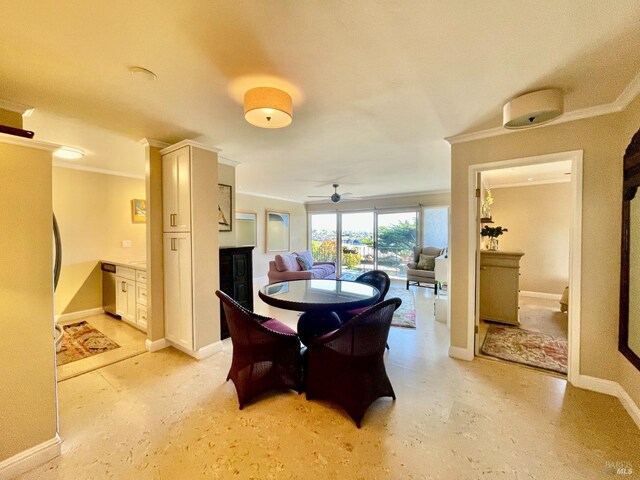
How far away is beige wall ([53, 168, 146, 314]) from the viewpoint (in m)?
3.84

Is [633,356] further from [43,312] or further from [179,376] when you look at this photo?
[43,312]

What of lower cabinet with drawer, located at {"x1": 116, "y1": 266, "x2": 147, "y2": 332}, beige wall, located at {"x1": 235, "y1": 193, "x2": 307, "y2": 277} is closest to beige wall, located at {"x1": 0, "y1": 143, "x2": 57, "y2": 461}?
lower cabinet with drawer, located at {"x1": 116, "y1": 266, "x2": 147, "y2": 332}

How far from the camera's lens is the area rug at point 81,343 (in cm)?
283

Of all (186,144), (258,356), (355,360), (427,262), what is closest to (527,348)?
(355,360)

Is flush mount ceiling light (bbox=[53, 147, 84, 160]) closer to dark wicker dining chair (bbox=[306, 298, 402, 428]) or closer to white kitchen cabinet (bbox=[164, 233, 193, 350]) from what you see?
white kitchen cabinet (bbox=[164, 233, 193, 350])

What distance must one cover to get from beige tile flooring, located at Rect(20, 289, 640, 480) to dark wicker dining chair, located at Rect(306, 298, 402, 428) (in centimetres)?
14

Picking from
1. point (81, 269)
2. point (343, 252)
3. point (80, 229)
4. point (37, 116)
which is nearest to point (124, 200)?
point (80, 229)

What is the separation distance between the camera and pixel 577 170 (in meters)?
2.22

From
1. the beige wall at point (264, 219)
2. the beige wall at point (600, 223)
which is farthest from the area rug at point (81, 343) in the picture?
the beige wall at point (600, 223)

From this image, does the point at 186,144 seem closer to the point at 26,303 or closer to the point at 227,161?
the point at 227,161

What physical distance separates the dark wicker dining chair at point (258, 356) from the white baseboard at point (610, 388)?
243cm

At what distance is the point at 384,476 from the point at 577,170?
9.08 feet

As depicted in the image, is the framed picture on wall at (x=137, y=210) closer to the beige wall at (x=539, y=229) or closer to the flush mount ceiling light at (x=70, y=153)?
the flush mount ceiling light at (x=70, y=153)

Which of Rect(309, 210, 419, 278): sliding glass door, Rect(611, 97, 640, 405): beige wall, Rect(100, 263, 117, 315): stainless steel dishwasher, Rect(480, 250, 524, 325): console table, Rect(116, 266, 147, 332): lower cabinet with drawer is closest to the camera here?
Rect(611, 97, 640, 405): beige wall
